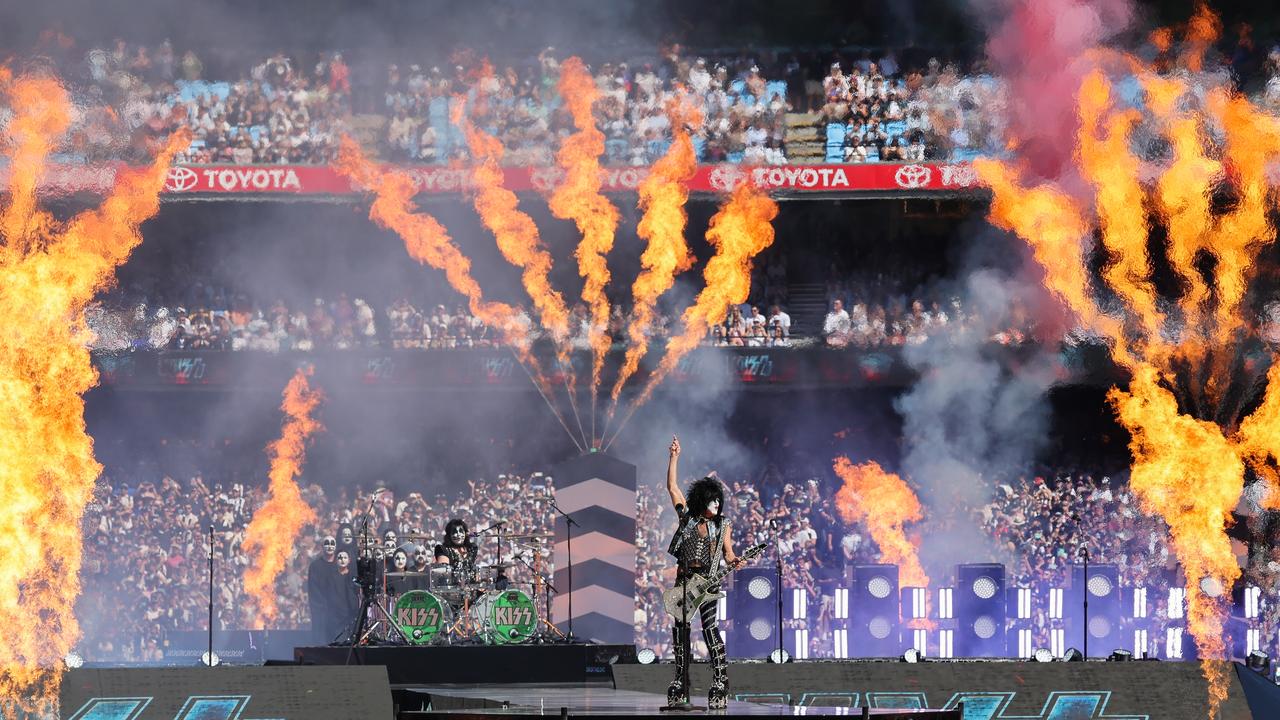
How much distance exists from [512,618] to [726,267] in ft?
34.7

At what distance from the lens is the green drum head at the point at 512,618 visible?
1623 centimetres

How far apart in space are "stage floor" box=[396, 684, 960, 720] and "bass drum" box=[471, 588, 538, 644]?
33.3 inches

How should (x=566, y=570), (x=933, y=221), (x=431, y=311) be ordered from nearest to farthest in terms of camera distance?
(x=566, y=570), (x=431, y=311), (x=933, y=221)

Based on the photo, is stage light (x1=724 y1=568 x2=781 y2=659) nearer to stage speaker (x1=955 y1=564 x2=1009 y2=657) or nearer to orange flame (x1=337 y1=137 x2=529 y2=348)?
stage speaker (x1=955 y1=564 x2=1009 y2=657)

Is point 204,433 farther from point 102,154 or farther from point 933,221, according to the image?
point 933,221

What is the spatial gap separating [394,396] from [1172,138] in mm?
12032

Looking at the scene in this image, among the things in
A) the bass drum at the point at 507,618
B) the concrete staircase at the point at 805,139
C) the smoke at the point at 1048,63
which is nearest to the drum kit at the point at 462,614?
the bass drum at the point at 507,618

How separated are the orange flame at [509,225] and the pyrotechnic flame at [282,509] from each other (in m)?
3.56

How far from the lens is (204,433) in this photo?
26109mm

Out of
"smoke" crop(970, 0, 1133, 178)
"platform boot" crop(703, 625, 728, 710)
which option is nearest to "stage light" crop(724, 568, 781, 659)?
"platform boot" crop(703, 625, 728, 710)

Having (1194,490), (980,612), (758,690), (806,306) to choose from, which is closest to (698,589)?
(758,690)

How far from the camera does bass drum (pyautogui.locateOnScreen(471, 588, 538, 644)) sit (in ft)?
53.3

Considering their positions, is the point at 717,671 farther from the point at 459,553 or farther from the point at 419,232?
the point at 419,232

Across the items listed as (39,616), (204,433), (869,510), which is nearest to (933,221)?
(869,510)
